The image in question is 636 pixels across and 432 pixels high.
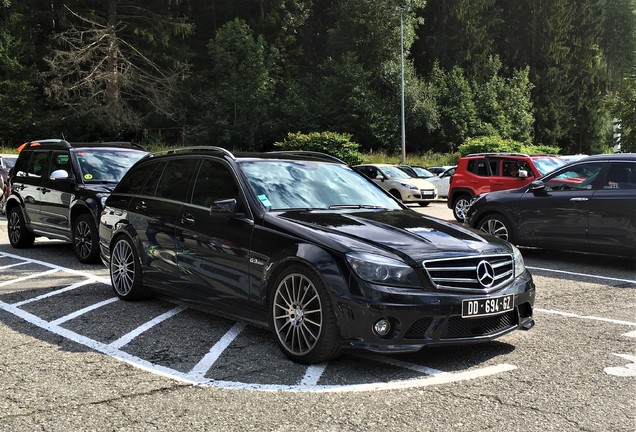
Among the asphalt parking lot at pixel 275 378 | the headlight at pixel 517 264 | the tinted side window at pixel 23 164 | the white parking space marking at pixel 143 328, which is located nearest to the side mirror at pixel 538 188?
the asphalt parking lot at pixel 275 378

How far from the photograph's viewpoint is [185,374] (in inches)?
177

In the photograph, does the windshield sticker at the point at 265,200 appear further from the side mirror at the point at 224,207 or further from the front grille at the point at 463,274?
the front grille at the point at 463,274

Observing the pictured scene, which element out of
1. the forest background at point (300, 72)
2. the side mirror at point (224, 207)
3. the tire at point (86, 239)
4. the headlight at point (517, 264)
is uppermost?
the forest background at point (300, 72)

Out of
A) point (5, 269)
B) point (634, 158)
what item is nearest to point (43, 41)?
point (5, 269)

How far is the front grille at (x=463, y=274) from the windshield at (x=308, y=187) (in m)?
1.38

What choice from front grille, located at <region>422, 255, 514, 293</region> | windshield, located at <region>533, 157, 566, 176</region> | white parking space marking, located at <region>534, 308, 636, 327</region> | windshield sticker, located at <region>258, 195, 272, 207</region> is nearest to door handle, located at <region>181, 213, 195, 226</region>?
windshield sticker, located at <region>258, 195, 272, 207</region>

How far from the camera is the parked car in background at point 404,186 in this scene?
2402 cm

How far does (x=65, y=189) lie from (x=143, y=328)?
4991mm

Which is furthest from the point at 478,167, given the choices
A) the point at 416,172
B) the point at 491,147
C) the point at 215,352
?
the point at 491,147

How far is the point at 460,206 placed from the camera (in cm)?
1745

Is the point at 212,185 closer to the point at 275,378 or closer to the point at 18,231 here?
the point at 275,378

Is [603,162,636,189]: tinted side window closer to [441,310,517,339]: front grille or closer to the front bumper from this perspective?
[441,310,517,339]: front grille

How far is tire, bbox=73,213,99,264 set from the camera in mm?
9320

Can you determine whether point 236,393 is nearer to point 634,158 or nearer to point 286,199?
point 286,199
